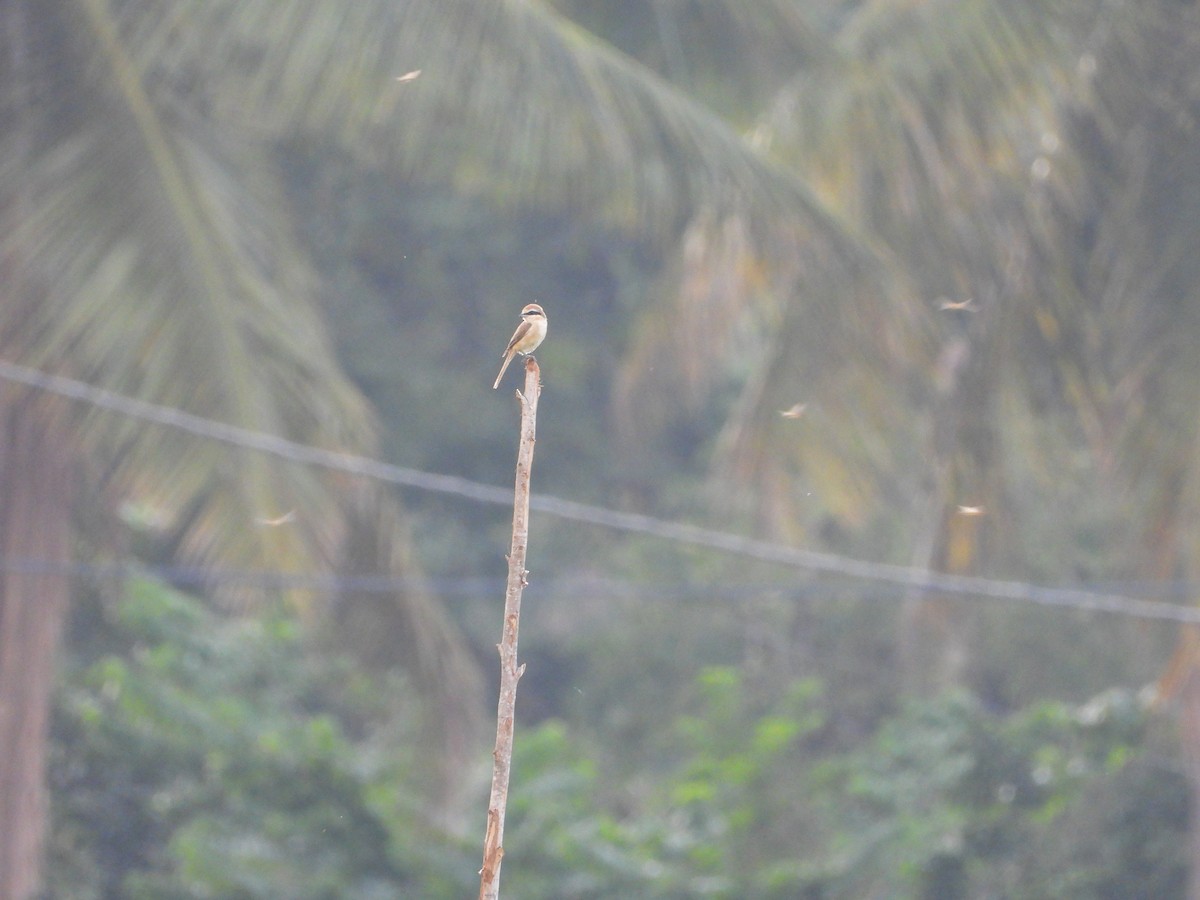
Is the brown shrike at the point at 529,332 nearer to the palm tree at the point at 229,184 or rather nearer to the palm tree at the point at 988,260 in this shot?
the palm tree at the point at 229,184

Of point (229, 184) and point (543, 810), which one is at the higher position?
point (229, 184)

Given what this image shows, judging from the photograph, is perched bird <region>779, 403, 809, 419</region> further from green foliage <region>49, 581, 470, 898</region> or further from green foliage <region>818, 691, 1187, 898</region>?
green foliage <region>818, 691, 1187, 898</region>

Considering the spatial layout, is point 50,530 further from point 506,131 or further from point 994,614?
point 994,614

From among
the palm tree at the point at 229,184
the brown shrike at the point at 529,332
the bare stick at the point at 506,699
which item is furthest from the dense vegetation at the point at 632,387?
the bare stick at the point at 506,699

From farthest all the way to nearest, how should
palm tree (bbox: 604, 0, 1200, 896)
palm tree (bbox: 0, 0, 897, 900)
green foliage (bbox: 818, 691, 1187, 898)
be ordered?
green foliage (bbox: 818, 691, 1187, 898) → palm tree (bbox: 604, 0, 1200, 896) → palm tree (bbox: 0, 0, 897, 900)

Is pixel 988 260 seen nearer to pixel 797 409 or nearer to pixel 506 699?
pixel 797 409

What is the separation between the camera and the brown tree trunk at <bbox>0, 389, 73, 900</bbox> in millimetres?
6879

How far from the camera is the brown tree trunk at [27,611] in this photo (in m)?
6.88

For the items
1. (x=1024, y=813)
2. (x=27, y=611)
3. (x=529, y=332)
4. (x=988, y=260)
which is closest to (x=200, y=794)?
(x=27, y=611)

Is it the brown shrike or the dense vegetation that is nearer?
the brown shrike

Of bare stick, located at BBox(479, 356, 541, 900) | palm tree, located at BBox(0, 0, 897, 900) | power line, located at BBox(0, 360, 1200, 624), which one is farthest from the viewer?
palm tree, located at BBox(0, 0, 897, 900)

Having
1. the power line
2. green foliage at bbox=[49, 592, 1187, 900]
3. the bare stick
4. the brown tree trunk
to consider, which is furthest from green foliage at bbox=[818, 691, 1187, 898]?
the bare stick

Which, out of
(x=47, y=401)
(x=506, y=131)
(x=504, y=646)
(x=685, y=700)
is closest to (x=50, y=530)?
(x=47, y=401)

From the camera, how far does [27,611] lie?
7145mm
